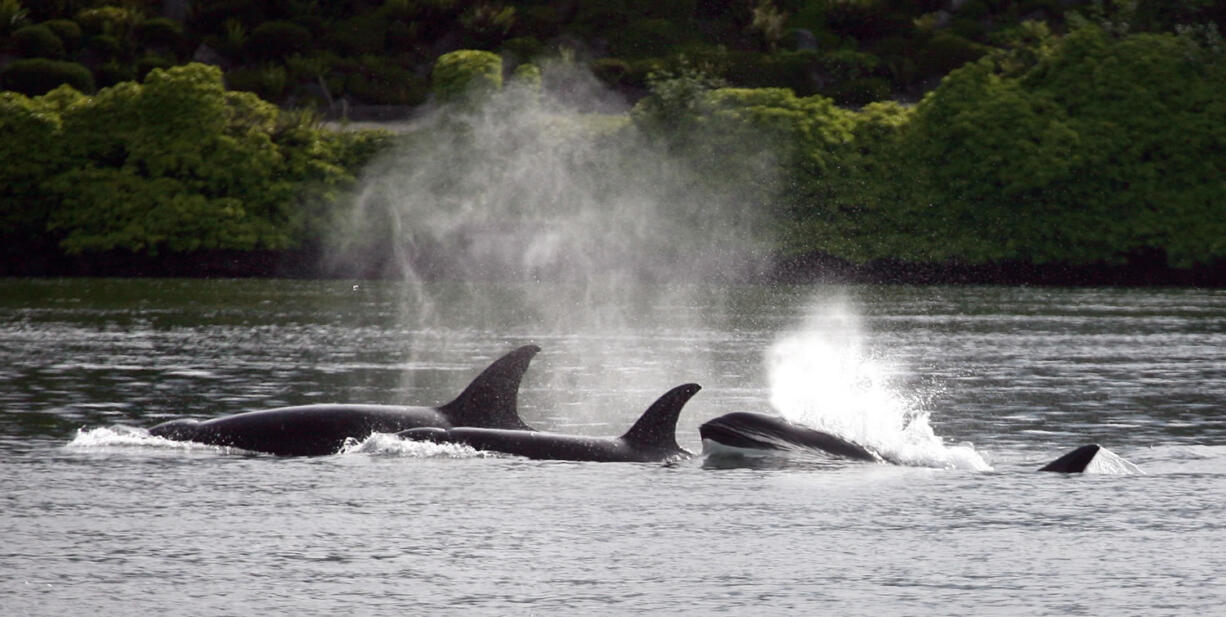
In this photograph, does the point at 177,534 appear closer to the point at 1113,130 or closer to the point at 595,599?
the point at 595,599

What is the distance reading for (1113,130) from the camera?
368 feet

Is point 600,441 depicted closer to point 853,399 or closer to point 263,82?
point 853,399

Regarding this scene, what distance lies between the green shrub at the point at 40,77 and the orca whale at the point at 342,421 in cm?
10906

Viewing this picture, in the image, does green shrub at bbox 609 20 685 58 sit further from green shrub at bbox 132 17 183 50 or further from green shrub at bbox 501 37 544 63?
green shrub at bbox 132 17 183 50

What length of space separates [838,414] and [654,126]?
95.8m

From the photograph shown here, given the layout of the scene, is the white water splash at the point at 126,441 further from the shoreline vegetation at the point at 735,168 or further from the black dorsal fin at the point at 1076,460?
the shoreline vegetation at the point at 735,168

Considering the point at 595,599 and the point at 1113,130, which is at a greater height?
the point at 1113,130

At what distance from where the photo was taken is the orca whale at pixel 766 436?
85.7 feet

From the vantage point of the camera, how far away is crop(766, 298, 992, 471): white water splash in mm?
26859

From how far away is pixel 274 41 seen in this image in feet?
508

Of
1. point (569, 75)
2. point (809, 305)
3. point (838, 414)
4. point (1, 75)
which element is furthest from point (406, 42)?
point (838, 414)

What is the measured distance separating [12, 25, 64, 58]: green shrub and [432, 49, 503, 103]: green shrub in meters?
31.4

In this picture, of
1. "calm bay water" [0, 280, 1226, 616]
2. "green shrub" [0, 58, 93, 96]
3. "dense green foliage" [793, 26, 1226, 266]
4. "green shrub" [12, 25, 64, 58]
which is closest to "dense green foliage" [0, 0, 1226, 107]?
"green shrub" [12, 25, 64, 58]

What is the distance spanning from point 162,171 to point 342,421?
93745 mm
